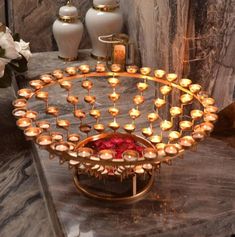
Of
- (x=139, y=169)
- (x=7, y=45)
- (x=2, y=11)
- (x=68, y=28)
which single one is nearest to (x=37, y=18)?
(x=2, y=11)

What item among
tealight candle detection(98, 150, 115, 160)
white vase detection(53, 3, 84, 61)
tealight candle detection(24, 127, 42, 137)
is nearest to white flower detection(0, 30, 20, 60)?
white vase detection(53, 3, 84, 61)

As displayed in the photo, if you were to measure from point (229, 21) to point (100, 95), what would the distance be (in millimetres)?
497

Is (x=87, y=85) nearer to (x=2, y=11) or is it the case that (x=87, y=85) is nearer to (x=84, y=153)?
(x=84, y=153)

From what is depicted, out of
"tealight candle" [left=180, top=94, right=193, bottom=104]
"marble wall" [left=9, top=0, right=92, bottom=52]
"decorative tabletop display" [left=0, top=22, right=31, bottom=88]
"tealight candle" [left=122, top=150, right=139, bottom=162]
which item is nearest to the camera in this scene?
"tealight candle" [left=122, top=150, right=139, bottom=162]

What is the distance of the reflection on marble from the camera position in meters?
1.10

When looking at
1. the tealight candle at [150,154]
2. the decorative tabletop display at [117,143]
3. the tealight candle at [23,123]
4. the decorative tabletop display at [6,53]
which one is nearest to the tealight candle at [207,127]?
the decorative tabletop display at [117,143]

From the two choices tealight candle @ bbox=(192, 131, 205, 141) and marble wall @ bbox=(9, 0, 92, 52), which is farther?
marble wall @ bbox=(9, 0, 92, 52)

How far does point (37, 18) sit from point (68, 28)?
0.23m

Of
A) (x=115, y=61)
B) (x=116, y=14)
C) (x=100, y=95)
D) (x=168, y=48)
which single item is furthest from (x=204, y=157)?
(x=116, y=14)

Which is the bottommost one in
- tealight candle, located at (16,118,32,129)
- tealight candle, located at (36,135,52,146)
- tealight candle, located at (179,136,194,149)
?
tealight candle, located at (179,136,194,149)

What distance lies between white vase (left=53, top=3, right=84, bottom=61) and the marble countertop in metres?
0.53

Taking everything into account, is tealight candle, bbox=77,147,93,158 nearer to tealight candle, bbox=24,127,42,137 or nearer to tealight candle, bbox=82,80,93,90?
tealight candle, bbox=24,127,42,137

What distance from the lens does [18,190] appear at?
3.95 feet

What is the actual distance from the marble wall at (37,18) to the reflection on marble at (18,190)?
1.63ft
